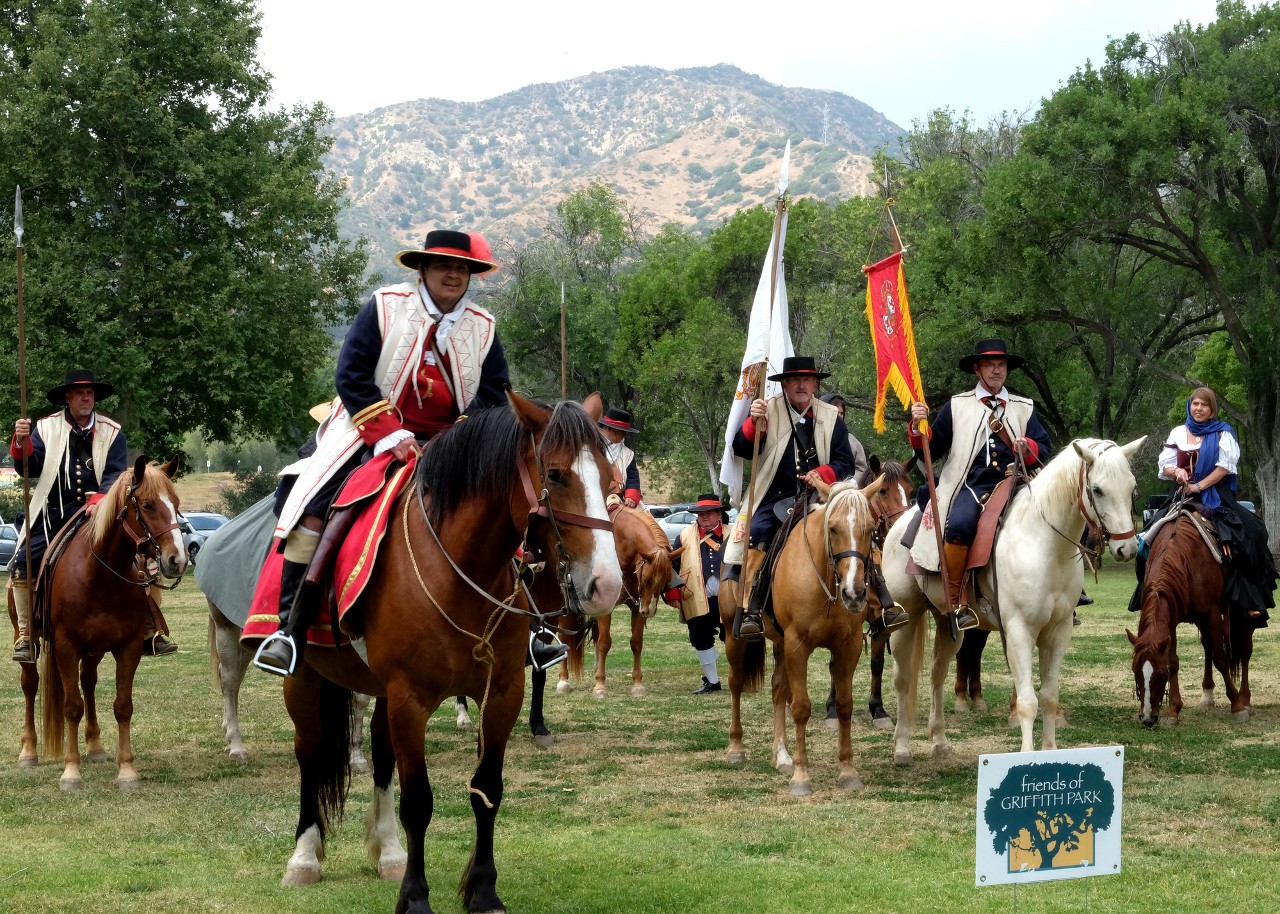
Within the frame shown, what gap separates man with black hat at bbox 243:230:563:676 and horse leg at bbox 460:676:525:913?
3.24 ft

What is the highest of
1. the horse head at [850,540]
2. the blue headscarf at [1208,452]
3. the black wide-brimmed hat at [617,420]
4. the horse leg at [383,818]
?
the black wide-brimmed hat at [617,420]

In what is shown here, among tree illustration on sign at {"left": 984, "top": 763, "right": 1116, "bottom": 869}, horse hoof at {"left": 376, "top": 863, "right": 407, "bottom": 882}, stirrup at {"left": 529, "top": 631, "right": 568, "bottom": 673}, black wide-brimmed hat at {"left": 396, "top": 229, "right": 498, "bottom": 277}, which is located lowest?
horse hoof at {"left": 376, "top": 863, "right": 407, "bottom": 882}

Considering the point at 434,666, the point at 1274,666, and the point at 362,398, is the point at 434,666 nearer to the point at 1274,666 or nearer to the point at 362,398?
the point at 362,398

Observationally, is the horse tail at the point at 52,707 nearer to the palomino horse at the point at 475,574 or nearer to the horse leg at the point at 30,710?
the horse leg at the point at 30,710

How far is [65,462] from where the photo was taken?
1090cm

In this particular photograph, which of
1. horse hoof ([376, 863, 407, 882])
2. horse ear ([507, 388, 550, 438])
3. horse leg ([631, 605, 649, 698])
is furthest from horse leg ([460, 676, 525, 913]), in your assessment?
horse leg ([631, 605, 649, 698])

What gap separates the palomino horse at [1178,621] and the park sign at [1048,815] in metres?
6.69

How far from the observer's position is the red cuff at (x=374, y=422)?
643cm

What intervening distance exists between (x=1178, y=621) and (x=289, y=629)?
29.6ft

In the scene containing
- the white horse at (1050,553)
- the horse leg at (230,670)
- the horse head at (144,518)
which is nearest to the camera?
the white horse at (1050,553)

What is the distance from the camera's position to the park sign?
520 centimetres

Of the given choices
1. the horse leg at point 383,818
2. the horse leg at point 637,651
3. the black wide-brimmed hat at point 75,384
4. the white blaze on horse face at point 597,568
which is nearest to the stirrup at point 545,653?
the horse leg at point 383,818

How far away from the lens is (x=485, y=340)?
269 inches

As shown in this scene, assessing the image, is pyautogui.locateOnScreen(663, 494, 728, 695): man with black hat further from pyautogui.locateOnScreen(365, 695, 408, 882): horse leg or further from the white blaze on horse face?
the white blaze on horse face
